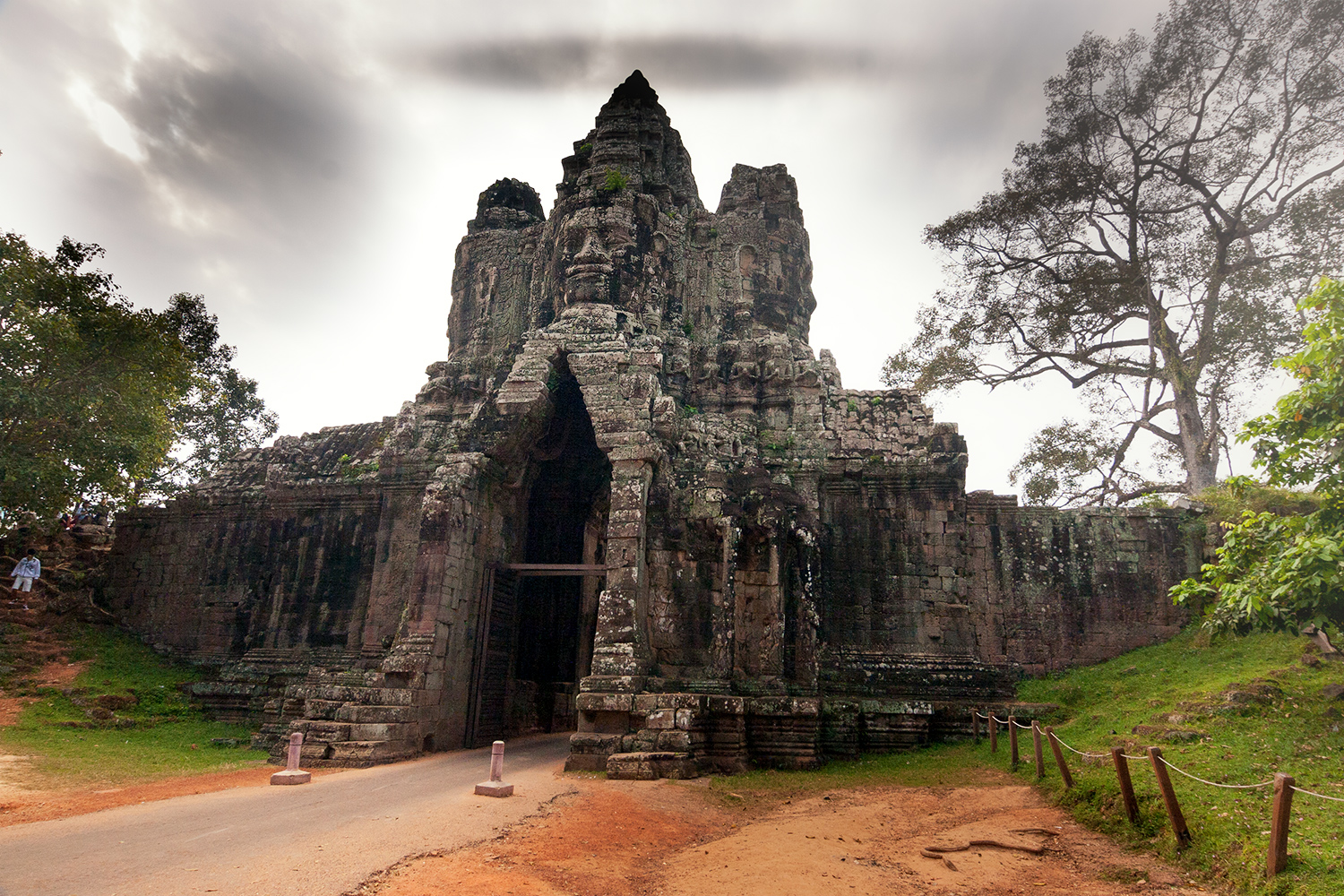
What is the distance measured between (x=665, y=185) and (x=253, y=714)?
13.4m

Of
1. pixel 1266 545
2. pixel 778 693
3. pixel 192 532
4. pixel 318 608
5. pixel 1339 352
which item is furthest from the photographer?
pixel 192 532

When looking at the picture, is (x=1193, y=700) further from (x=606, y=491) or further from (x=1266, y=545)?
(x=606, y=491)

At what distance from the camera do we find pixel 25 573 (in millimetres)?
16781

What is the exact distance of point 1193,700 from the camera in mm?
9789

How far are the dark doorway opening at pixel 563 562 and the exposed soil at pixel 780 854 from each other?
725 cm

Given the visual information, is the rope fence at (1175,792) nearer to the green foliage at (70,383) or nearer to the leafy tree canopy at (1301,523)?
the leafy tree canopy at (1301,523)

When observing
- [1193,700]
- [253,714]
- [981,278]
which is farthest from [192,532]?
[981,278]

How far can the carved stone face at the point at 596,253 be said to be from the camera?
15.8 meters

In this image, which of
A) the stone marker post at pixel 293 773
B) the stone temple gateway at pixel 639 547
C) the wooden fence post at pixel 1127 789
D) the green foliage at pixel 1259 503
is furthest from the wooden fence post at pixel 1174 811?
the stone marker post at pixel 293 773

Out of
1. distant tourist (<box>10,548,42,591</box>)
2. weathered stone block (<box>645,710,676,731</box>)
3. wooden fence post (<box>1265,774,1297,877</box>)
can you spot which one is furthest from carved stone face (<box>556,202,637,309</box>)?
wooden fence post (<box>1265,774,1297,877</box>)

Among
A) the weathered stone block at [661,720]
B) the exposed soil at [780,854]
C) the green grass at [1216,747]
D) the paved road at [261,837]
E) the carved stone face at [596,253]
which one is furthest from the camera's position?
the carved stone face at [596,253]

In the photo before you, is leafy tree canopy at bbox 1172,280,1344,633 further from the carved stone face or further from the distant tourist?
the distant tourist

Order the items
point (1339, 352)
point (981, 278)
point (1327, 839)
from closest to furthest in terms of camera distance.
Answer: point (1327, 839)
point (1339, 352)
point (981, 278)

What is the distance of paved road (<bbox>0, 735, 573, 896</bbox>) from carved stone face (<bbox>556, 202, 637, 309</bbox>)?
9.39 metres
